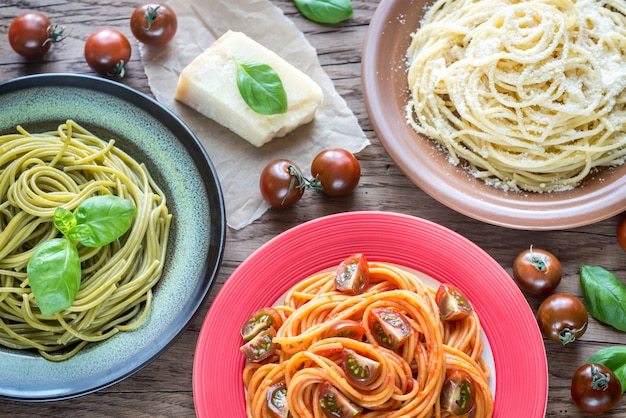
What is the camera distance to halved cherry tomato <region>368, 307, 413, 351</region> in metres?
2.63

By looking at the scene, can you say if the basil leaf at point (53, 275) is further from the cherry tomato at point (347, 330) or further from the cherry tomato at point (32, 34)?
the cherry tomato at point (32, 34)

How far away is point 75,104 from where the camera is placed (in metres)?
2.96

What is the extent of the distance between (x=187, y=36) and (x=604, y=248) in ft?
6.88

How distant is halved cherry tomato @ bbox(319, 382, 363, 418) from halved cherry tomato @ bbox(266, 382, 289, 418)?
0.15 m

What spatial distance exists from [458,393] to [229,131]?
4.97ft

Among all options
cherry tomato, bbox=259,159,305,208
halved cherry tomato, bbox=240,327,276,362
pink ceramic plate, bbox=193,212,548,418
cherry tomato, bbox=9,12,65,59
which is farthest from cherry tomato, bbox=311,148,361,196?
cherry tomato, bbox=9,12,65,59

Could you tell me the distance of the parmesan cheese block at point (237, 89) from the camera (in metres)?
3.19

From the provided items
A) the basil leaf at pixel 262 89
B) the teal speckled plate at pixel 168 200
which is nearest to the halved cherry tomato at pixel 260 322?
the teal speckled plate at pixel 168 200

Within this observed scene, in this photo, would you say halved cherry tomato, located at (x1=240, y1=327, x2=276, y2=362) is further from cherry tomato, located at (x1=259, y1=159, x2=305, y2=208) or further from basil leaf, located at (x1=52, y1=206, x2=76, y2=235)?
basil leaf, located at (x1=52, y1=206, x2=76, y2=235)

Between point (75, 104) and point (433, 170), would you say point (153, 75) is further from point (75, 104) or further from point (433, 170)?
point (433, 170)

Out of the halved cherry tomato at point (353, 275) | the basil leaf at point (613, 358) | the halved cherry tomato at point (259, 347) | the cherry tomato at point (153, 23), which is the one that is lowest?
the basil leaf at point (613, 358)

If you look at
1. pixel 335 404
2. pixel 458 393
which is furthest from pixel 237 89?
pixel 458 393

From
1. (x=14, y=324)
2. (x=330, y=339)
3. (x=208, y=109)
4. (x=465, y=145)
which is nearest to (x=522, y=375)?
(x=330, y=339)

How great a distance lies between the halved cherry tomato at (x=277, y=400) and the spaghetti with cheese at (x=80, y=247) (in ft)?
1.84
